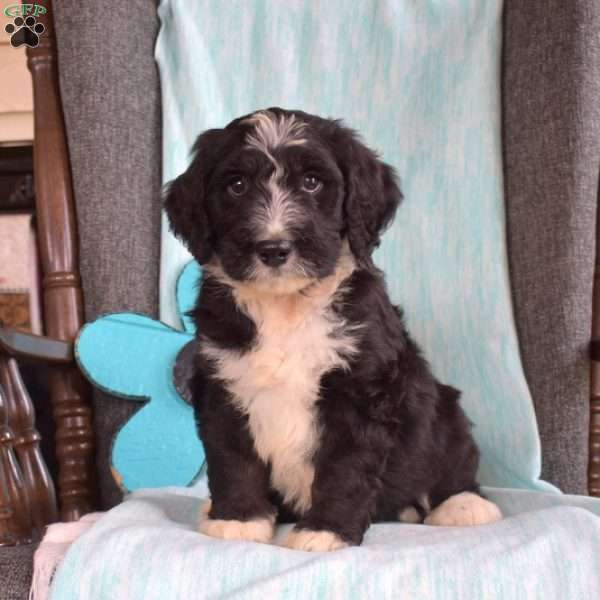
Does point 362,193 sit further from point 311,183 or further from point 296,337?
point 296,337

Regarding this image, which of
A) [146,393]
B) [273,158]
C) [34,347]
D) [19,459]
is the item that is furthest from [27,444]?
[273,158]

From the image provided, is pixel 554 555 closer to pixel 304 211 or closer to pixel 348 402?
pixel 348 402

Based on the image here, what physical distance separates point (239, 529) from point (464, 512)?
0.66 metres

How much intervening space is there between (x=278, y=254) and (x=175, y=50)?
1.69 m

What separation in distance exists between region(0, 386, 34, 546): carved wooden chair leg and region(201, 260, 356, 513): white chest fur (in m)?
0.61

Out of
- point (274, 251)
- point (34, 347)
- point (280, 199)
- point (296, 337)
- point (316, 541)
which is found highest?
point (280, 199)

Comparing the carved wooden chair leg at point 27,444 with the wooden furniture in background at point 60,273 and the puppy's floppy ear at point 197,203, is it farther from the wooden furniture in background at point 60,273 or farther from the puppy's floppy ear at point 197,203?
the puppy's floppy ear at point 197,203

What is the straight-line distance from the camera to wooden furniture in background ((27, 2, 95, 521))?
284 centimetres

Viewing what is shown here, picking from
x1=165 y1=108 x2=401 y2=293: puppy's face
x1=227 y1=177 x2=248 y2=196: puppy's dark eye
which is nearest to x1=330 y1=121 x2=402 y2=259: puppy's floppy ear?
x1=165 y1=108 x2=401 y2=293: puppy's face

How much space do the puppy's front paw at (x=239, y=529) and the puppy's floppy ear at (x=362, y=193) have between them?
0.72 meters

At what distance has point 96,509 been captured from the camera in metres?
2.94

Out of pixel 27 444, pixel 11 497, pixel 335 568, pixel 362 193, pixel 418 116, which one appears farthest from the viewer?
pixel 418 116

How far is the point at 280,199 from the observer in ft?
6.34

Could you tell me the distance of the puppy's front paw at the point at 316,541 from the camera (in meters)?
1.82
